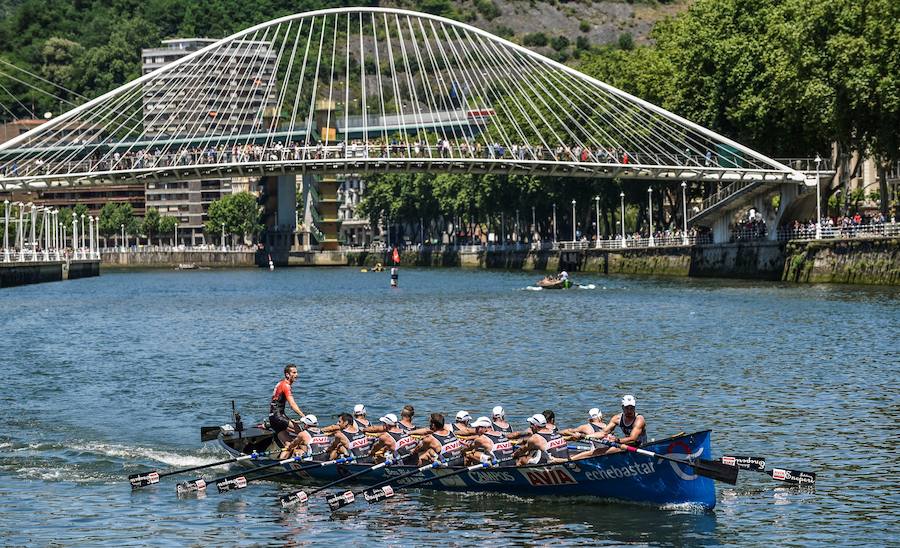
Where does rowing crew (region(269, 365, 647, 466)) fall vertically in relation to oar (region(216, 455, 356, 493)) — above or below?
above

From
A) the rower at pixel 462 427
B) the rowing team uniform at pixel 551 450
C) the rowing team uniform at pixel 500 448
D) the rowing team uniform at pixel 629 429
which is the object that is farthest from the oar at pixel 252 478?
the rowing team uniform at pixel 629 429

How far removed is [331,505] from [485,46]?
356ft

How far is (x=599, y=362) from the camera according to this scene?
211ft

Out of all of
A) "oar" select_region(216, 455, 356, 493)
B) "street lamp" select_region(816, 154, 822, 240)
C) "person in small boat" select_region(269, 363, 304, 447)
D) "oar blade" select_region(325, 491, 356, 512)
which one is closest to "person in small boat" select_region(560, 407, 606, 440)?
"oar blade" select_region(325, 491, 356, 512)

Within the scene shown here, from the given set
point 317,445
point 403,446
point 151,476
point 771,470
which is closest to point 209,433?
point 151,476

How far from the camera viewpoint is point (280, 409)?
40625 millimetres

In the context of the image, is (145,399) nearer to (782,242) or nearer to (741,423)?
(741,423)

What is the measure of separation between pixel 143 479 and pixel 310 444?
4100 mm

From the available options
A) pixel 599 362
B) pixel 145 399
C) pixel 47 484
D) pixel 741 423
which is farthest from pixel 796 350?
pixel 47 484

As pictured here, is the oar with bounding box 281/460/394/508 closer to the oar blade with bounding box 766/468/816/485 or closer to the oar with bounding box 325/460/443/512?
the oar with bounding box 325/460/443/512

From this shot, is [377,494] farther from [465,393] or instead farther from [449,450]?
[465,393]

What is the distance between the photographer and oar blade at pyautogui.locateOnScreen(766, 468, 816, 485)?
3488 centimetres

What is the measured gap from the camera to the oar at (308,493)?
1417 inches

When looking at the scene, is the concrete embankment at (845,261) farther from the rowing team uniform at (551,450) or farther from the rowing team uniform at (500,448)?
the rowing team uniform at (551,450)
